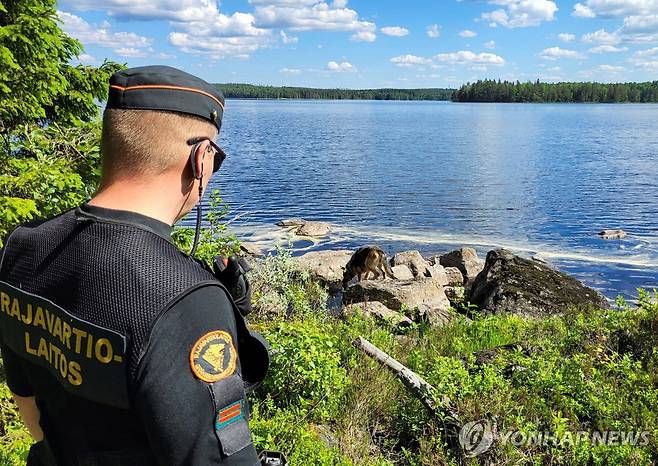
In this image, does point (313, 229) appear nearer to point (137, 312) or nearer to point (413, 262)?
point (413, 262)

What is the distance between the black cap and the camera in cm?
190

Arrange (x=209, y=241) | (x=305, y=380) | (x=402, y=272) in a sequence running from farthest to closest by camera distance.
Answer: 1. (x=402, y=272)
2. (x=209, y=241)
3. (x=305, y=380)

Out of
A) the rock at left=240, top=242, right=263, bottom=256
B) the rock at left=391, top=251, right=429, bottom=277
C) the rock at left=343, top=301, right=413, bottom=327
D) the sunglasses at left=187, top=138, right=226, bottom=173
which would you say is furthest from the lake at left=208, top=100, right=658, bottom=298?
the sunglasses at left=187, top=138, right=226, bottom=173

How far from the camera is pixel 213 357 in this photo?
1672 mm

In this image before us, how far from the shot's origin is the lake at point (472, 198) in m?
24.7

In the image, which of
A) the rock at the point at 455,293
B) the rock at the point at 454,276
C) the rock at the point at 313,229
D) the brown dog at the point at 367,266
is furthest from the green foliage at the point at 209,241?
the rock at the point at 313,229

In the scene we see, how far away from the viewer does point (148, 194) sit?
1.87 m

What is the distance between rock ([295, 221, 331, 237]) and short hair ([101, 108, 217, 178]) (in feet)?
82.2

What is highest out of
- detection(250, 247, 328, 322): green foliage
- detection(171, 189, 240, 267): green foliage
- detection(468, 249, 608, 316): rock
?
detection(171, 189, 240, 267): green foliage

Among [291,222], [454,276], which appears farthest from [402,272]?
[291,222]

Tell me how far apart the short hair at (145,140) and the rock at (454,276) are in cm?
1817

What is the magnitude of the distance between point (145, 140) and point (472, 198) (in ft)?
112

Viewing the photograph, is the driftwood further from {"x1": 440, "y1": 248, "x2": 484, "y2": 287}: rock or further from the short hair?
{"x1": 440, "y1": 248, "x2": 484, "y2": 287}: rock

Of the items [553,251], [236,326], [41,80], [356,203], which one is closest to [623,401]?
[236,326]
